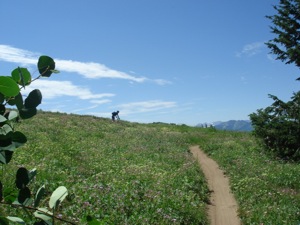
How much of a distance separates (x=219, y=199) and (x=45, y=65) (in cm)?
1477

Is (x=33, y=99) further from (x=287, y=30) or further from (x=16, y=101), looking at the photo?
(x=287, y=30)

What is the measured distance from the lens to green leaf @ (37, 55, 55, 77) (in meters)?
1.29

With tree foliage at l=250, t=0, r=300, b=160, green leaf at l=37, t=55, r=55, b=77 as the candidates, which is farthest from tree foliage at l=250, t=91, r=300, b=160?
green leaf at l=37, t=55, r=55, b=77

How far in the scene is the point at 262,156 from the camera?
23422 mm

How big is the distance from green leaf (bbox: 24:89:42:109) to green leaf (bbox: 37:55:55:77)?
0.48 ft

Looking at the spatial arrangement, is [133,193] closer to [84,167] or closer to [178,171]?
[84,167]

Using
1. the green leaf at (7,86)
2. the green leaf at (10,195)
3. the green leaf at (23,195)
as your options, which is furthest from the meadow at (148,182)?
the green leaf at (7,86)

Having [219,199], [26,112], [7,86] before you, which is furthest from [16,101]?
[219,199]

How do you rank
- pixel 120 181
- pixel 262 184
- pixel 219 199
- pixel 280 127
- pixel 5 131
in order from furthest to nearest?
pixel 280 127
pixel 262 184
pixel 219 199
pixel 120 181
pixel 5 131

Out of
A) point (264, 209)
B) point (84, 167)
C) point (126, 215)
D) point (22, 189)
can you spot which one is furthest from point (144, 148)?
point (22, 189)

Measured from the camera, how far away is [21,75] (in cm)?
121

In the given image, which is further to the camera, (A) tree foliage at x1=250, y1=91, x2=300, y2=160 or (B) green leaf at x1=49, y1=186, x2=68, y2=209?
(A) tree foliage at x1=250, y1=91, x2=300, y2=160

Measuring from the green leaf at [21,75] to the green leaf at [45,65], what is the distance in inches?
3.1

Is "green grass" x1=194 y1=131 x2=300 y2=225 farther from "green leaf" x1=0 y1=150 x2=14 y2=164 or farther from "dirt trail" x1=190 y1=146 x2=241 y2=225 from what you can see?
"green leaf" x1=0 y1=150 x2=14 y2=164
